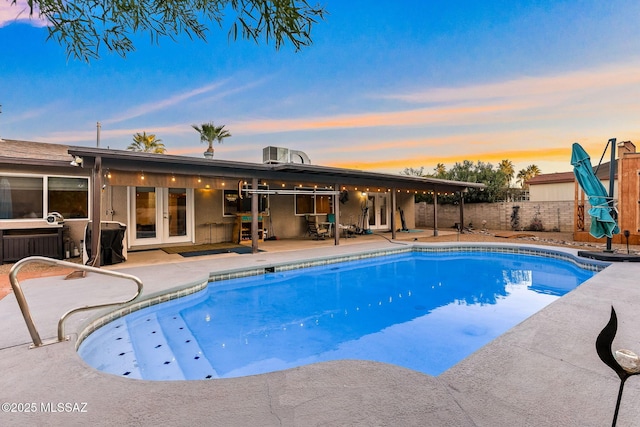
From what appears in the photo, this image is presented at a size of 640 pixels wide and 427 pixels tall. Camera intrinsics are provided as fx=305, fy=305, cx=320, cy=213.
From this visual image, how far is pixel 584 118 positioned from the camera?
451 inches

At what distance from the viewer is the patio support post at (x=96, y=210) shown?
623 centimetres

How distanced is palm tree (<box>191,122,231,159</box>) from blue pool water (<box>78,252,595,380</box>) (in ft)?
58.5

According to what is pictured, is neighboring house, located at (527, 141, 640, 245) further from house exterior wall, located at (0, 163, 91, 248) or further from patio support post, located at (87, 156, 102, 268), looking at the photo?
house exterior wall, located at (0, 163, 91, 248)

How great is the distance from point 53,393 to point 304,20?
10.3ft

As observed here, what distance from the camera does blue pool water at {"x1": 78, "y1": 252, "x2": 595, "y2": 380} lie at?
344cm

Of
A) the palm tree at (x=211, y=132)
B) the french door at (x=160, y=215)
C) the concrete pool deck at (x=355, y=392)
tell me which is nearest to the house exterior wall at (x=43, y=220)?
the french door at (x=160, y=215)

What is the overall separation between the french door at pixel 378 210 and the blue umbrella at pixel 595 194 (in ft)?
27.9

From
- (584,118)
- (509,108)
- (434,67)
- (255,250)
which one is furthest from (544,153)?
(255,250)

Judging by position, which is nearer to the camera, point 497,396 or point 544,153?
point 497,396

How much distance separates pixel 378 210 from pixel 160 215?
10.1 meters

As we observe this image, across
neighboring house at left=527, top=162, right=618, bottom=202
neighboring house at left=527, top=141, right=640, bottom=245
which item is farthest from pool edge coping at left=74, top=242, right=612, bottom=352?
neighboring house at left=527, top=162, right=618, bottom=202

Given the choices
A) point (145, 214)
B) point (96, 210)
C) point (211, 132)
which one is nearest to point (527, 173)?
point (211, 132)

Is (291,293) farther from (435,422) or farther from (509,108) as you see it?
(509,108)

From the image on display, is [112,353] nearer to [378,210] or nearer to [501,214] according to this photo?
[378,210]
